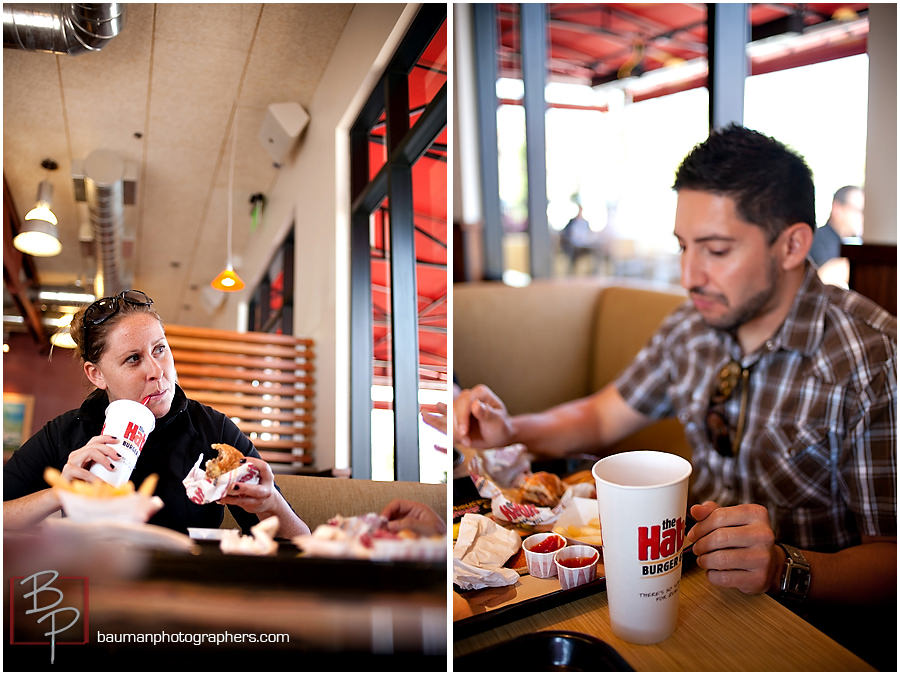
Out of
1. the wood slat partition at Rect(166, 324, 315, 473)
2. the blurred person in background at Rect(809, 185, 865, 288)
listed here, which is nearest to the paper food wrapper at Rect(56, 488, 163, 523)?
the wood slat partition at Rect(166, 324, 315, 473)

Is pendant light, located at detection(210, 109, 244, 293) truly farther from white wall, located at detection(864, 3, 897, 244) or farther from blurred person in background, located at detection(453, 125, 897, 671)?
white wall, located at detection(864, 3, 897, 244)

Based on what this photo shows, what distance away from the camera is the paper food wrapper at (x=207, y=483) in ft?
2.28

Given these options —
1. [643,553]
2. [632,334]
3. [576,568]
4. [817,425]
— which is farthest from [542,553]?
[632,334]

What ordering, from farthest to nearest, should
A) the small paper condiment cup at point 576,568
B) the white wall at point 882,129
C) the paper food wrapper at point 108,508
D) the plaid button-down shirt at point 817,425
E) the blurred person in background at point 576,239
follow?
the blurred person in background at point 576,239
the white wall at point 882,129
the plaid button-down shirt at point 817,425
the small paper condiment cup at point 576,568
the paper food wrapper at point 108,508

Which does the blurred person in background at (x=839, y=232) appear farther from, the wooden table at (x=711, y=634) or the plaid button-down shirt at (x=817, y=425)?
the wooden table at (x=711, y=634)

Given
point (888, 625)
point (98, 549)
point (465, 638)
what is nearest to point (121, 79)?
point (98, 549)

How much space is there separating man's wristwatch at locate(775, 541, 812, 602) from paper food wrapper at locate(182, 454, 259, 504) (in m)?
0.62

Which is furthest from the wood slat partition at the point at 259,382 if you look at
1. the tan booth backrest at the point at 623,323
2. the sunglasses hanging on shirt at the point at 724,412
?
the tan booth backrest at the point at 623,323

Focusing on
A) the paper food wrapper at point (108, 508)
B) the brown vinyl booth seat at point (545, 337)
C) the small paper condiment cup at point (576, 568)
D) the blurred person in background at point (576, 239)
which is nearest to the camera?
the paper food wrapper at point (108, 508)

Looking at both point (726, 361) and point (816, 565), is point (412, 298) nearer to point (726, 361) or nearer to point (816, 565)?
point (816, 565)

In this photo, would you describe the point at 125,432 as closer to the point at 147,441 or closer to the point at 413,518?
the point at 147,441

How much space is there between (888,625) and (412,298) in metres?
0.72

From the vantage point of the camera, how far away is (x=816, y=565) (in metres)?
0.84

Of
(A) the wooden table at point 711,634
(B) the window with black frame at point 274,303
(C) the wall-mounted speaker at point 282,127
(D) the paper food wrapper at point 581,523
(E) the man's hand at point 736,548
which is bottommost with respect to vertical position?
(A) the wooden table at point 711,634
